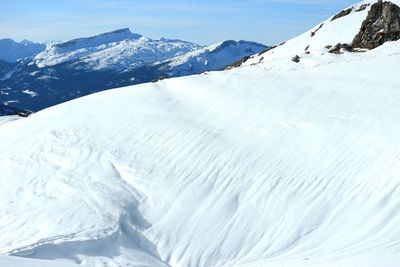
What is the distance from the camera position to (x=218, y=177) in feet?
58.7

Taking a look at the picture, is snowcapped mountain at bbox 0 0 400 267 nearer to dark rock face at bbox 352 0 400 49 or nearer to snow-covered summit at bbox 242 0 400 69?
snow-covered summit at bbox 242 0 400 69

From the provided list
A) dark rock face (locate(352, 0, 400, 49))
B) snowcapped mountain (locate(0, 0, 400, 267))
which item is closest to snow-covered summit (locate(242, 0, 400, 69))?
dark rock face (locate(352, 0, 400, 49))

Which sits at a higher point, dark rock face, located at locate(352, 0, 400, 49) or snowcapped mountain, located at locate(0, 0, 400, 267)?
snowcapped mountain, located at locate(0, 0, 400, 267)

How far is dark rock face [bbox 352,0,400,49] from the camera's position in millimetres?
34469

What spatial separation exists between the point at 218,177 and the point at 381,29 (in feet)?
79.5

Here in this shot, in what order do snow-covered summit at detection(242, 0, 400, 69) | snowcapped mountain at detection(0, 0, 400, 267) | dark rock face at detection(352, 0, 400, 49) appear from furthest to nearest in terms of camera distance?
dark rock face at detection(352, 0, 400, 49)
snow-covered summit at detection(242, 0, 400, 69)
snowcapped mountain at detection(0, 0, 400, 267)

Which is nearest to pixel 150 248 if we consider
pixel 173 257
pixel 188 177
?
pixel 173 257

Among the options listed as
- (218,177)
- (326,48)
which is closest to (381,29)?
(326,48)

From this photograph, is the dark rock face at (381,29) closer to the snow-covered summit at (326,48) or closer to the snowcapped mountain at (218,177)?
the snow-covered summit at (326,48)

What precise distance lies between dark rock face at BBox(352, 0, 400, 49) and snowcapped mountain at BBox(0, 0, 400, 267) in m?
8.58

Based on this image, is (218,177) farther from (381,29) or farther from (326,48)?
(326,48)

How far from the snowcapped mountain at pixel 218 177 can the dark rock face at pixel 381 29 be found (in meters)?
8.58

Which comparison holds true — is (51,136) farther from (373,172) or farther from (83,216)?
(373,172)

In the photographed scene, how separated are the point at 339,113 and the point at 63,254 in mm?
12906
